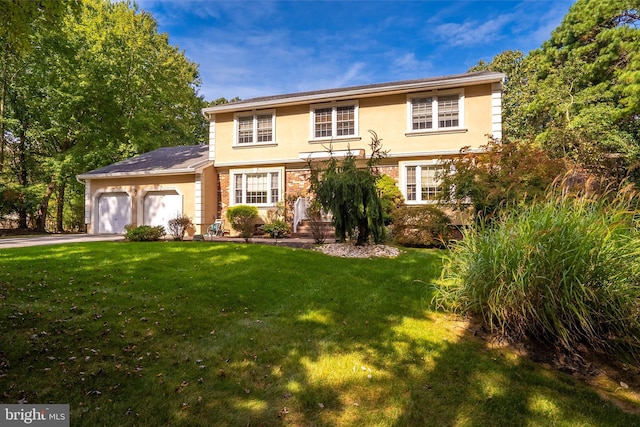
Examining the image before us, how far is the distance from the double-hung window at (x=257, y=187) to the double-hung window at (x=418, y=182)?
235 inches

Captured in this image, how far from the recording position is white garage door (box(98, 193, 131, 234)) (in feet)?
55.5

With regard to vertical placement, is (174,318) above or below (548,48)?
below

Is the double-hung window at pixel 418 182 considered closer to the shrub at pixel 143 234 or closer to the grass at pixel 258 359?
the grass at pixel 258 359

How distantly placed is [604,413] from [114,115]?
86.8ft

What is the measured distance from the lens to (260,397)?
2693 mm

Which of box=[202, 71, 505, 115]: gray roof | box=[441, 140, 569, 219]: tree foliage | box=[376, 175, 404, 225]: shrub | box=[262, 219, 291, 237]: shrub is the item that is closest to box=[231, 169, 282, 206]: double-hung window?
box=[262, 219, 291, 237]: shrub

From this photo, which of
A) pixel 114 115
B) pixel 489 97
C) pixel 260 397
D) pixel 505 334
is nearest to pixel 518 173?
pixel 489 97

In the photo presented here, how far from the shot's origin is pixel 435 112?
13883 mm

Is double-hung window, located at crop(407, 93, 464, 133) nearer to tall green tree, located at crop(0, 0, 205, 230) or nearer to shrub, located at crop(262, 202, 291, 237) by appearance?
shrub, located at crop(262, 202, 291, 237)

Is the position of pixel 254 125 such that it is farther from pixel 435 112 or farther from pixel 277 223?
pixel 435 112

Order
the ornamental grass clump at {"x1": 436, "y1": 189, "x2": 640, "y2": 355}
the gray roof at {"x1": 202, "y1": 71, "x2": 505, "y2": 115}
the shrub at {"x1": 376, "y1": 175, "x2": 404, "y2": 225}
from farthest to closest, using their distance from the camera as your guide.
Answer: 1. the shrub at {"x1": 376, "y1": 175, "x2": 404, "y2": 225}
2. the gray roof at {"x1": 202, "y1": 71, "x2": 505, "y2": 115}
3. the ornamental grass clump at {"x1": 436, "y1": 189, "x2": 640, "y2": 355}

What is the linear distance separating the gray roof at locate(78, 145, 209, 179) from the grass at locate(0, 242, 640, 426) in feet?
35.6

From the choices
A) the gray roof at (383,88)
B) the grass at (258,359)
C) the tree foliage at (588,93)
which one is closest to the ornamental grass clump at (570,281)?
the grass at (258,359)

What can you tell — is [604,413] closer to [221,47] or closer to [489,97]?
[489,97]
